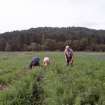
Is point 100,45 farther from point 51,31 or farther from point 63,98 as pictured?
point 63,98

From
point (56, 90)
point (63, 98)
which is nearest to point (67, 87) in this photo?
point (56, 90)

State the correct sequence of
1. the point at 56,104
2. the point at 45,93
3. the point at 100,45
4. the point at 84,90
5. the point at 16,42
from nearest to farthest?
the point at 56,104
the point at 84,90
the point at 45,93
the point at 100,45
the point at 16,42

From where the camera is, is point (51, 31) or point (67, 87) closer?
point (67, 87)

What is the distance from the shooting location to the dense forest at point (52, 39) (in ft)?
246

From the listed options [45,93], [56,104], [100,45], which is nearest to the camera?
[56,104]

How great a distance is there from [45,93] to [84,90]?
1390 millimetres

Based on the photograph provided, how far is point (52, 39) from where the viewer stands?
79.1m

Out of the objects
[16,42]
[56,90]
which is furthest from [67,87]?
[16,42]

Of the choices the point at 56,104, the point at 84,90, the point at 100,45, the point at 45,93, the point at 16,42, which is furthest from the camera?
the point at 16,42

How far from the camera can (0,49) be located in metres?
→ 81.1

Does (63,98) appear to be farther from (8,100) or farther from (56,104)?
(8,100)

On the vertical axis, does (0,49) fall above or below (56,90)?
below

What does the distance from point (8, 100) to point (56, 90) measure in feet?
5.03

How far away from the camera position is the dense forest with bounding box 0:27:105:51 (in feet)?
246
